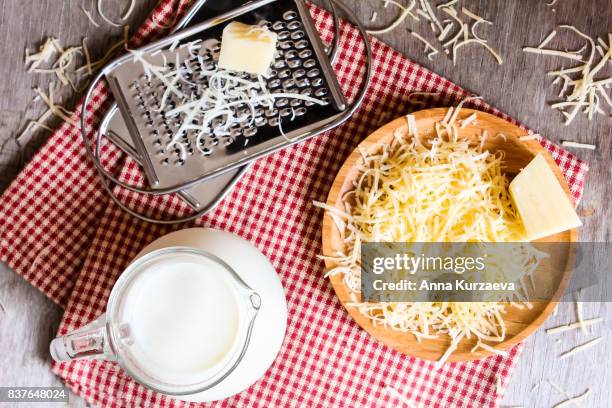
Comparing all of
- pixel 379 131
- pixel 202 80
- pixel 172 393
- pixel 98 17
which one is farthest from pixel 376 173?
pixel 98 17

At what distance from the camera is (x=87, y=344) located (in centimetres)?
85

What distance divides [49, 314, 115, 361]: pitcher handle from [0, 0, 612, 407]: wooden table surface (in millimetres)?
228

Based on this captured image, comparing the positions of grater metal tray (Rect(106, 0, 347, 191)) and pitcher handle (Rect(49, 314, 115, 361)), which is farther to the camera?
grater metal tray (Rect(106, 0, 347, 191))

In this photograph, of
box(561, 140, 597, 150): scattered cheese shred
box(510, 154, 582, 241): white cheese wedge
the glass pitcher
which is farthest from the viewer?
box(561, 140, 597, 150): scattered cheese shred

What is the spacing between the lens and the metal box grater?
984mm

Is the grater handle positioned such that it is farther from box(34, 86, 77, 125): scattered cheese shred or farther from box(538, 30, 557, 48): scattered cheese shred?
box(34, 86, 77, 125): scattered cheese shred

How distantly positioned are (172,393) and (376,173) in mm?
436

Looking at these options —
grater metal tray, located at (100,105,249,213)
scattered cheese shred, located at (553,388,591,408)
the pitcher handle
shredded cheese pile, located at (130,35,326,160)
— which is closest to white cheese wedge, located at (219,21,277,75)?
Answer: shredded cheese pile, located at (130,35,326,160)

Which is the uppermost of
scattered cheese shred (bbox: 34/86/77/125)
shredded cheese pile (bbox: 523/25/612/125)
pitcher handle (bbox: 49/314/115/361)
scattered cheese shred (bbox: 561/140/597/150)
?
shredded cheese pile (bbox: 523/25/612/125)

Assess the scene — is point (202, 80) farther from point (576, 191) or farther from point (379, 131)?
point (576, 191)

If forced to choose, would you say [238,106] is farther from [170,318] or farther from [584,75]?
[584,75]

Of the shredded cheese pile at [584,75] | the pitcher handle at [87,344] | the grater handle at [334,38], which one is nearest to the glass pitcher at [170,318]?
the pitcher handle at [87,344]

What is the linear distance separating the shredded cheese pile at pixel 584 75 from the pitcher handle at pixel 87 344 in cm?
80

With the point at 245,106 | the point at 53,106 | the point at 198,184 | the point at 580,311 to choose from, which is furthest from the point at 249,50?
the point at 580,311
